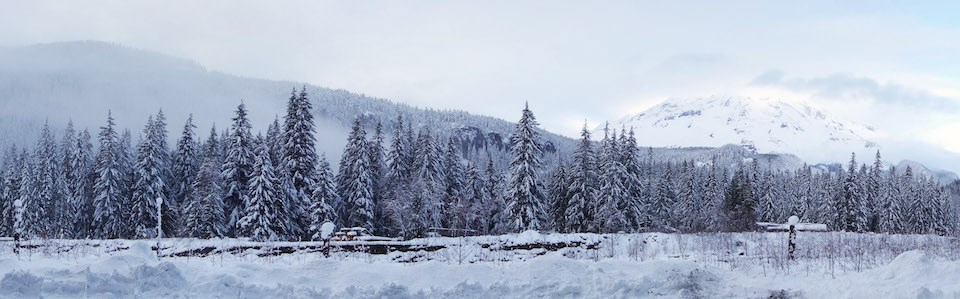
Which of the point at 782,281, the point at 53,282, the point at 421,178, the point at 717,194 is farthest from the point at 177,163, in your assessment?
the point at 717,194

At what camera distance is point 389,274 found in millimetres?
12742

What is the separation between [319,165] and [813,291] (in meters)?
34.6

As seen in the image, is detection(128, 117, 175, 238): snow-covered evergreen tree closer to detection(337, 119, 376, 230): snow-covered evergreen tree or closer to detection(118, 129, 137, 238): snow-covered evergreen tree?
detection(118, 129, 137, 238): snow-covered evergreen tree

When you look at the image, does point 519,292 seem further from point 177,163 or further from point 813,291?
point 177,163

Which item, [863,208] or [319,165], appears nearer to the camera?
[319,165]

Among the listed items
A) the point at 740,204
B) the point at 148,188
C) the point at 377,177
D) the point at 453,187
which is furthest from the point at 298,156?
the point at 740,204

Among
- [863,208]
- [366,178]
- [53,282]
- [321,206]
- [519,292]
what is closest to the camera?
[53,282]

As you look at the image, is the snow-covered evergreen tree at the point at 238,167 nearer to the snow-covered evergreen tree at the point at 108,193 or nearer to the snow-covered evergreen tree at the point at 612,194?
the snow-covered evergreen tree at the point at 108,193

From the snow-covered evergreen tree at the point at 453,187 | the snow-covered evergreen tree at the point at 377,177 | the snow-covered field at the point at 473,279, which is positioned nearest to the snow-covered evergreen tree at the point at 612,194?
the snow-covered evergreen tree at the point at 453,187

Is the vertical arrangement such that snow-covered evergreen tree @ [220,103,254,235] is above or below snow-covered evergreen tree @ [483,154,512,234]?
above

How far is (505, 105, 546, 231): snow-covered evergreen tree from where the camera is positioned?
144 feet

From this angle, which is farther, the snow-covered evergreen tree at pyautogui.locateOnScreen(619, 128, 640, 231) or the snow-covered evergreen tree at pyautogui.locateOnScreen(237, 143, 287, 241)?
the snow-covered evergreen tree at pyautogui.locateOnScreen(619, 128, 640, 231)

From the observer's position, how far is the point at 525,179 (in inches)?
1720

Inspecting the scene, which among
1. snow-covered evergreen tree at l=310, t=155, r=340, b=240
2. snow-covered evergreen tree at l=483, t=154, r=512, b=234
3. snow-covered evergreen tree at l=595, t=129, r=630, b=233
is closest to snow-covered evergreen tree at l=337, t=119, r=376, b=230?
snow-covered evergreen tree at l=310, t=155, r=340, b=240
